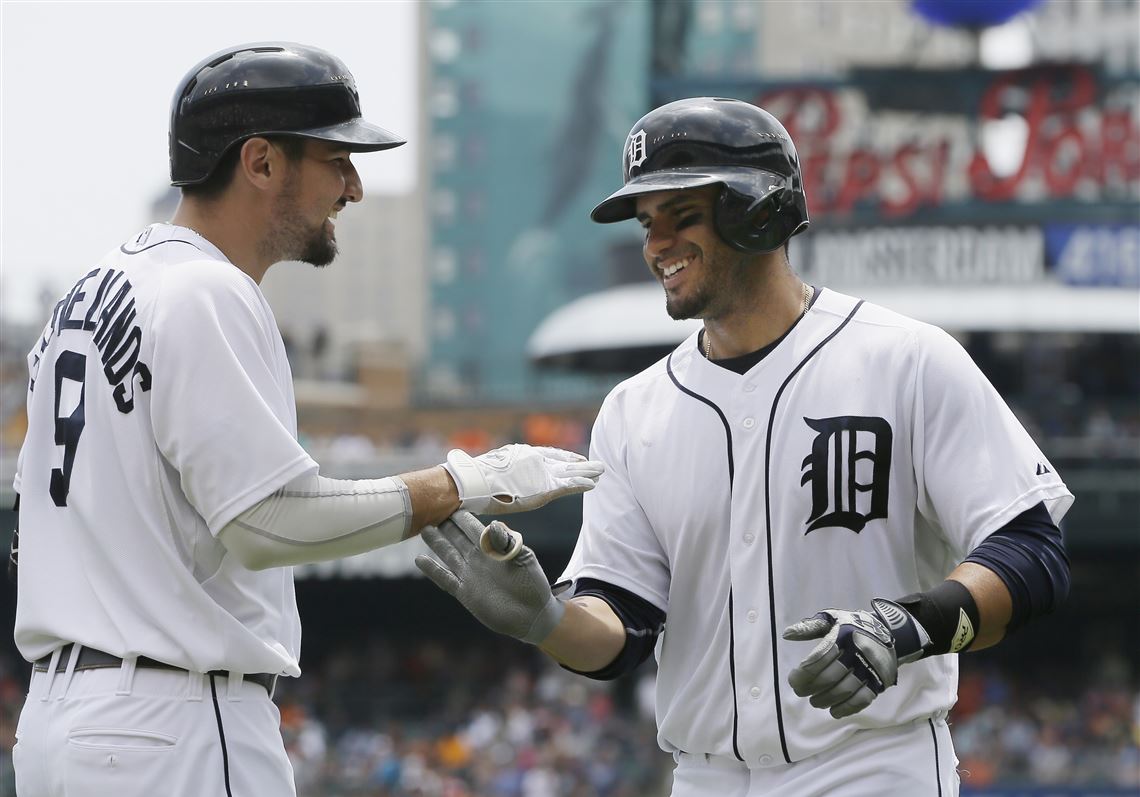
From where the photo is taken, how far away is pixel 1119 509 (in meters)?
22.5

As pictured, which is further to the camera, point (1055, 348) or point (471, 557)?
point (1055, 348)

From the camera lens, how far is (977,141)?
85.3 feet

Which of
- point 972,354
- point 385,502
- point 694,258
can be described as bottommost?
point 972,354

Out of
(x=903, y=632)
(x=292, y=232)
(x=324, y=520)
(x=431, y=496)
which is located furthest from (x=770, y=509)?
(x=292, y=232)

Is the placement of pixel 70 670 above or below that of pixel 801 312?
below

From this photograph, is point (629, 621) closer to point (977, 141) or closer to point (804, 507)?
point (804, 507)

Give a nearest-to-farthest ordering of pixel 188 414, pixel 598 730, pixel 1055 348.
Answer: pixel 188 414 → pixel 598 730 → pixel 1055 348

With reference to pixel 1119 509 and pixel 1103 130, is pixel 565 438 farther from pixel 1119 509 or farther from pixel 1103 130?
pixel 1103 130

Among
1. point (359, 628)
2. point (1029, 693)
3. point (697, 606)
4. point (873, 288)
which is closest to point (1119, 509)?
point (1029, 693)

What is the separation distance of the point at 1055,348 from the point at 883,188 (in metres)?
4.15

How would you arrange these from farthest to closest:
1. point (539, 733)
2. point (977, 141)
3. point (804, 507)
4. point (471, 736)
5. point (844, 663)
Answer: point (977, 141), point (539, 733), point (471, 736), point (804, 507), point (844, 663)

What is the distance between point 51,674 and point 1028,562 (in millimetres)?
1862

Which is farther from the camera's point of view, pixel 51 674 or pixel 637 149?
pixel 637 149

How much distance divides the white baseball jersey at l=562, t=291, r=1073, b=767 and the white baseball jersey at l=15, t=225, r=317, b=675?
0.89 m
